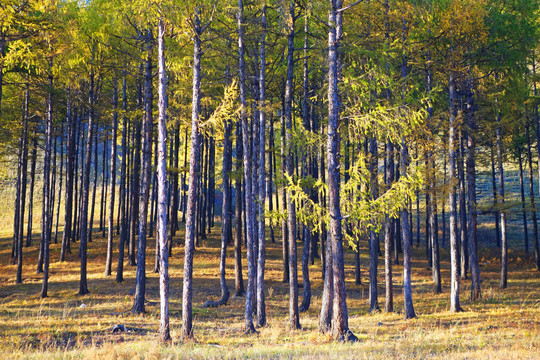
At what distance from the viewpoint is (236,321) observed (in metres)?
14.7

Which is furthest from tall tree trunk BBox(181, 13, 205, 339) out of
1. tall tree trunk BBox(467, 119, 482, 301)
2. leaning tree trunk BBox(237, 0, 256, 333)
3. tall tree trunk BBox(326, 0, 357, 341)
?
tall tree trunk BBox(467, 119, 482, 301)

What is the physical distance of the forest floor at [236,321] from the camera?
8859mm

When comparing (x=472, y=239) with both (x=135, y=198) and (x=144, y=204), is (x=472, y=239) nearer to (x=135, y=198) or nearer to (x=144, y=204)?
(x=144, y=204)

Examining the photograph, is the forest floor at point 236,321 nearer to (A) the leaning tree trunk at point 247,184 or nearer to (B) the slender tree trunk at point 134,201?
(B) the slender tree trunk at point 134,201

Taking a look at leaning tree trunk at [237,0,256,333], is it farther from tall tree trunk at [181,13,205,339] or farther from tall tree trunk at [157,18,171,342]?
tall tree trunk at [157,18,171,342]

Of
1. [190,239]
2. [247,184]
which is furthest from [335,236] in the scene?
[247,184]

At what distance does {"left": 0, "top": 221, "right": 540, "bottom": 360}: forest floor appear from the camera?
8.86 meters

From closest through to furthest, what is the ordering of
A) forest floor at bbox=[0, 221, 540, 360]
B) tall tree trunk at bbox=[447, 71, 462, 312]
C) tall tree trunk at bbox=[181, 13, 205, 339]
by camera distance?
forest floor at bbox=[0, 221, 540, 360]
tall tree trunk at bbox=[181, 13, 205, 339]
tall tree trunk at bbox=[447, 71, 462, 312]

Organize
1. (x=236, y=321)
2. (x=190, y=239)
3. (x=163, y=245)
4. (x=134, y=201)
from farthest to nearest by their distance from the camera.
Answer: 1. (x=134, y=201)
2. (x=236, y=321)
3. (x=190, y=239)
4. (x=163, y=245)

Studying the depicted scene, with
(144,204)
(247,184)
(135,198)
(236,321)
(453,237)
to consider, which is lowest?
(236,321)

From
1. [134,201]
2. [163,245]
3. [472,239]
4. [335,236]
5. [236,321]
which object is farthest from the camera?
[134,201]

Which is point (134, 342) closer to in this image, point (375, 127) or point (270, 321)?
point (270, 321)

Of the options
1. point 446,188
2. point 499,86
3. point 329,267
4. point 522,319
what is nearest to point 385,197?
point 329,267

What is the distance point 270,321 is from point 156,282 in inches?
375
